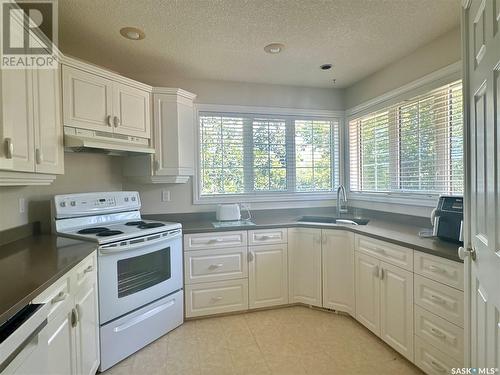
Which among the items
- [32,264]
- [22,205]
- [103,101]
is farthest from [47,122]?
[32,264]

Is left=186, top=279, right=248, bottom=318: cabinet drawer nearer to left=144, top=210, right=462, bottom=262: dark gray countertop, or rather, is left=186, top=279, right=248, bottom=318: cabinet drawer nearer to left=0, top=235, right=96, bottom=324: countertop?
left=144, top=210, right=462, bottom=262: dark gray countertop

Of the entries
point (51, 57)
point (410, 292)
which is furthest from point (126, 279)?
point (410, 292)

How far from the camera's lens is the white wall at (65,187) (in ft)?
6.40

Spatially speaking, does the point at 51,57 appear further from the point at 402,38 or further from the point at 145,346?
the point at 402,38

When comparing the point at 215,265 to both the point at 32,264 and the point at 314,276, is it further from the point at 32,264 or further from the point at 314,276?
the point at 32,264

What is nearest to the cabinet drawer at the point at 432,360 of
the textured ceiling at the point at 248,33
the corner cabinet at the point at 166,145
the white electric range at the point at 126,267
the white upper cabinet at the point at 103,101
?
the white electric range at the point at 126,267

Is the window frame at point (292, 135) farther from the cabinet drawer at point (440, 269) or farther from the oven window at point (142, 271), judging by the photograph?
the cabinet drawer at point (440, 269)

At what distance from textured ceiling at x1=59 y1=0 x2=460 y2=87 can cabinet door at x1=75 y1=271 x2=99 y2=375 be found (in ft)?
5.73

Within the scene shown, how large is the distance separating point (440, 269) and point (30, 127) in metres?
2.55

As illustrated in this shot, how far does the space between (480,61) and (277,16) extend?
127cm

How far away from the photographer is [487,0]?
1.07 meters

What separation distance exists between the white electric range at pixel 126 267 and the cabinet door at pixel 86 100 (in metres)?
0.59

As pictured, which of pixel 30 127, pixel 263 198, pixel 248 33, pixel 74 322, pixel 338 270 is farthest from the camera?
pixel 263 198

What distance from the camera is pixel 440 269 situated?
1.74m
